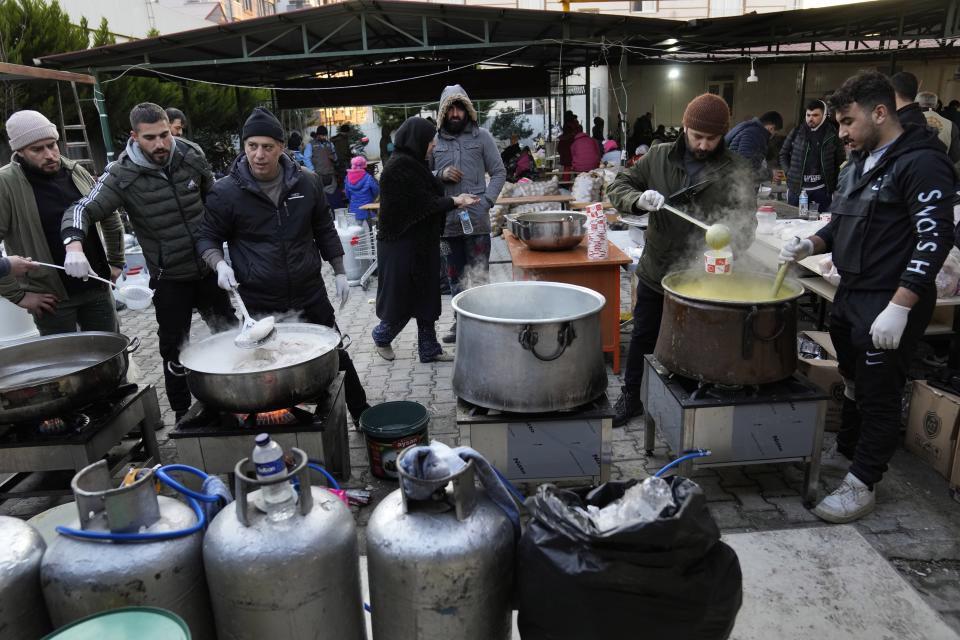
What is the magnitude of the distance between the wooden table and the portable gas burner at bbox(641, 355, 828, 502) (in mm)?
1815

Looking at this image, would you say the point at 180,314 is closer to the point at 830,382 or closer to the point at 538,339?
the point at 538,339

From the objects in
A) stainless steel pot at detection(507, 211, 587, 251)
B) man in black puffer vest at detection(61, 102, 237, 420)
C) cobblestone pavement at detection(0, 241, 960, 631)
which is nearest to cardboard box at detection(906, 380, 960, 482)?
cobblestone pavement at detection(0, 241, 960, 631)

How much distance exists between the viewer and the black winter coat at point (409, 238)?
16.3 feet

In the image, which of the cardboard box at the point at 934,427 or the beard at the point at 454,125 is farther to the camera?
the beard at the point at 454,125

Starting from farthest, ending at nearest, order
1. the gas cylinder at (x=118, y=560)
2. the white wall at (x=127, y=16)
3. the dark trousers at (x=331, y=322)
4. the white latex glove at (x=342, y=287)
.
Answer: the white wall at (x=127, y=16) → the white latex glove at (x=342, y=287) → the dark trousers at (x=331, y=322) → the gas cylinder at (x=118, y=560)

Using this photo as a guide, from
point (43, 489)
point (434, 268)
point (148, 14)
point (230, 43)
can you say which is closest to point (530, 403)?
point (434, 268)

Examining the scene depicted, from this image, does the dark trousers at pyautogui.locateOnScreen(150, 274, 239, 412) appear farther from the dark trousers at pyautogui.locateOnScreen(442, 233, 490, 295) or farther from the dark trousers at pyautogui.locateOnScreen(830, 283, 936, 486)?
the dark trousers at pyautogui.locateOnScreen(830, 283, 936, 486)

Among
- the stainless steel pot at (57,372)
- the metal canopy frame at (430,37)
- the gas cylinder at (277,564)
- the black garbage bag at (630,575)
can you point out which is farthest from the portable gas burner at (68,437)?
the metal canopy frame at (430,37)

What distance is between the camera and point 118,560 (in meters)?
1.56

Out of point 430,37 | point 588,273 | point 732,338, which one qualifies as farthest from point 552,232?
point 430,37

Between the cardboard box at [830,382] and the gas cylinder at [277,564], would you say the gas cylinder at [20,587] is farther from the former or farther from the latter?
the cardboard box at [830,382]

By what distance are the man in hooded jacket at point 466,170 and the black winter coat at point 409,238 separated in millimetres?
468

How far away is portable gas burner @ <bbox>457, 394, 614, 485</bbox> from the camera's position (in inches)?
117

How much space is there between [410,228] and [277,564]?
3.72m
